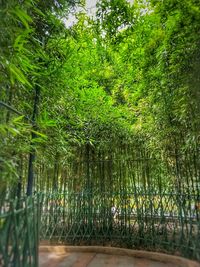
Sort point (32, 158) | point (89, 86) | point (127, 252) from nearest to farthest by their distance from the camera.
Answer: point (32, 158) < point (127, 252) < point (89, 86)

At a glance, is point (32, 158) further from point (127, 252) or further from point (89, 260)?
point (127, 252)

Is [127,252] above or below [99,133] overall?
below

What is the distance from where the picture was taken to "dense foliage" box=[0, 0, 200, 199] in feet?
5.31

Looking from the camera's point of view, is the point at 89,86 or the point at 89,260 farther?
the point at 89,86

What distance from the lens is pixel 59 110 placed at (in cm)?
298

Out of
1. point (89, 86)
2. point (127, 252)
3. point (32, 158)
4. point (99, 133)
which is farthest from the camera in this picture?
point (89, 86)

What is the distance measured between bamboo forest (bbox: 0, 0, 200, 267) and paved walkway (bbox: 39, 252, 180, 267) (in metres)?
0.29

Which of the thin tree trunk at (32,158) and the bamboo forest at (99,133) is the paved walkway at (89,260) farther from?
the thin tree trunk at (32,158)

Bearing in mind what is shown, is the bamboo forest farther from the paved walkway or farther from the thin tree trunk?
the paved walkway

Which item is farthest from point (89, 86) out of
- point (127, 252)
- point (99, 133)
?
point (127, 252)

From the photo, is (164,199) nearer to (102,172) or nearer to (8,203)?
(102,172)

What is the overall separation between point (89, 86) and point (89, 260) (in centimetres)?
274

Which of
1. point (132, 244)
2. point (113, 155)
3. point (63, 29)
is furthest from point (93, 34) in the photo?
point (132, 244)

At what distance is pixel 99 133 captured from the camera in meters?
3.99
